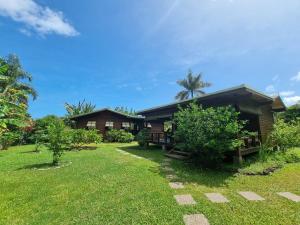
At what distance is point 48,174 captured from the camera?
19.9 feet

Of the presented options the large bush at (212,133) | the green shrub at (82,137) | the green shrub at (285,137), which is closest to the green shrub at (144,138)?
the green shrub at (82,137)

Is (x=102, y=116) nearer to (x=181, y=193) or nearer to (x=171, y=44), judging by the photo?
(x=171, y=44)

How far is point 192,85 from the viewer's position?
2933cm

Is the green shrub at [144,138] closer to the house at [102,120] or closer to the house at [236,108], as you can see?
the house at [236,108]

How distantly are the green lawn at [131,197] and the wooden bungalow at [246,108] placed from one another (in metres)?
2.49

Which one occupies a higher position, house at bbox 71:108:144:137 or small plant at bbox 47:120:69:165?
house at bbox 71:108:144:137

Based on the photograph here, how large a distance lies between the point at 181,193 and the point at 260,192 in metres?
→ 2.03

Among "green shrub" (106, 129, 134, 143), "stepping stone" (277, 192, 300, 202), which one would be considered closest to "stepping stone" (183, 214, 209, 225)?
"stepping stone" (277, 192, 300, 202)

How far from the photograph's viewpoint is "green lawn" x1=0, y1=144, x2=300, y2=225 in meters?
3.15

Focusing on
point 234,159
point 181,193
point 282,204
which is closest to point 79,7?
point 181,193

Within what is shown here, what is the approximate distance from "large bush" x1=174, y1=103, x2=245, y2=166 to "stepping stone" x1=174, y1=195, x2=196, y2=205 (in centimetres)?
220

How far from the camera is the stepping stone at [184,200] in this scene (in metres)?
3.72

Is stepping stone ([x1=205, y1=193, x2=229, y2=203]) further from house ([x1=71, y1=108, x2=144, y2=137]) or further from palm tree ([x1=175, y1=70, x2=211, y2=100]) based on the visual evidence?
palm tree ([x1=175, y1=70, x2=211, y2=100])

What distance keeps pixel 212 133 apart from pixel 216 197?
2398 mm
